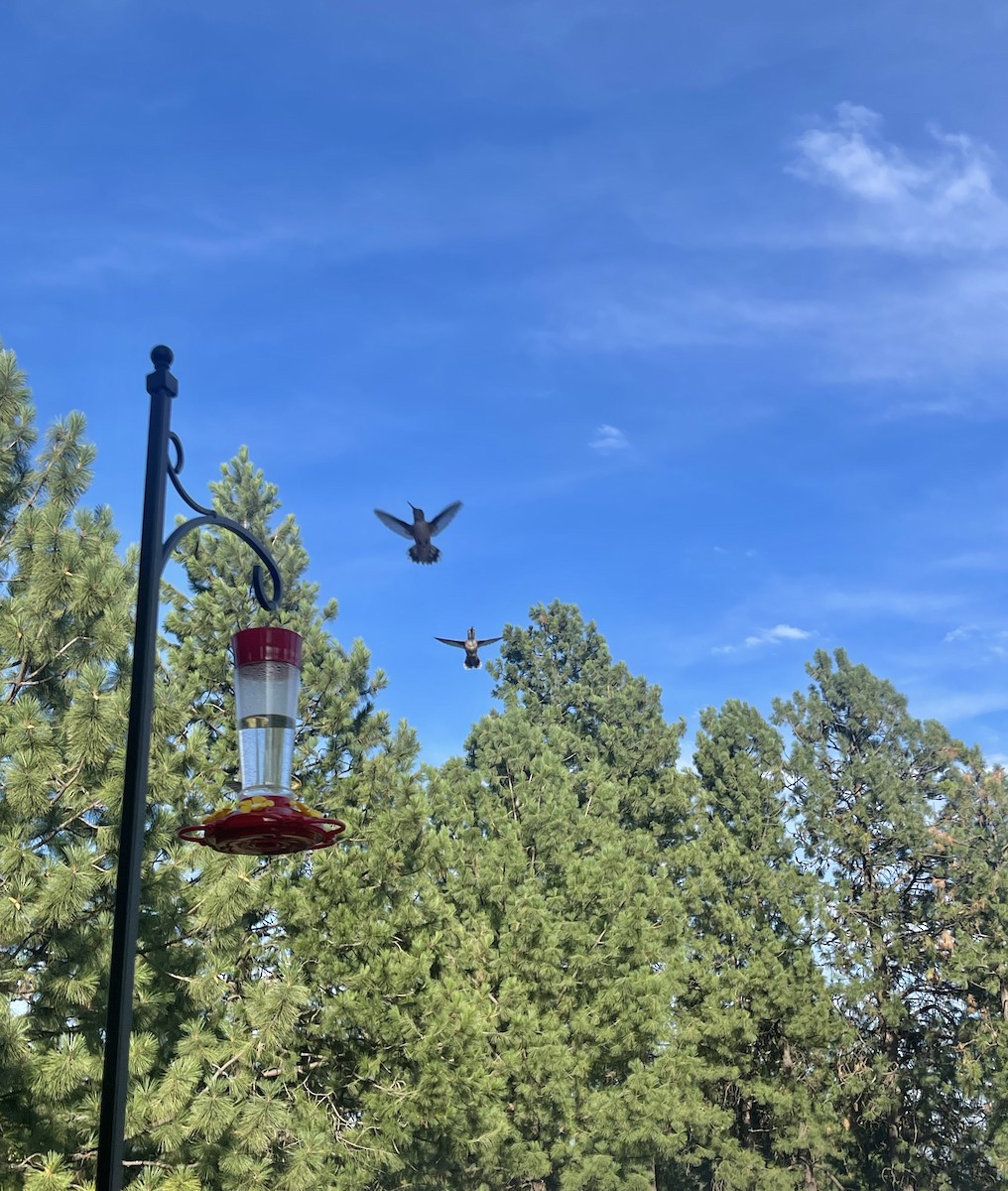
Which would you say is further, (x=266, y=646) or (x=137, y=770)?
(x=266, y=646)

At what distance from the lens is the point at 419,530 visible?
545 inches

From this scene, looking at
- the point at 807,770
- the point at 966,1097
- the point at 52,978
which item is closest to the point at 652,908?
the point at 807,770

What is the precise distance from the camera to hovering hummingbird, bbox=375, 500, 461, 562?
13852mm

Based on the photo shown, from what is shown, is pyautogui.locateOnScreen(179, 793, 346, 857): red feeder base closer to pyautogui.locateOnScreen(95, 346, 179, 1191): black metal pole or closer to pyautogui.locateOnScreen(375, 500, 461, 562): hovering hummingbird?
pyautogui.locateOnScreen(95, 346, 179, 1191): black metal pole

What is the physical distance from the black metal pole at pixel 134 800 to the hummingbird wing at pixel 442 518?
9.98m

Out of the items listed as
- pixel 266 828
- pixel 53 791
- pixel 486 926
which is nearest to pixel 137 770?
pixel 266 828

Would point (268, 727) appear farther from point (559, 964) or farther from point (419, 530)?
point (559, 964)

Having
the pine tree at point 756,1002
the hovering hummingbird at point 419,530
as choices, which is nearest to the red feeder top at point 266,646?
Result: the hovering hummingbird at point 419,530

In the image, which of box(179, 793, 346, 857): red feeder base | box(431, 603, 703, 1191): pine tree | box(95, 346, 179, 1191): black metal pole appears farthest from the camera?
box(431, 603, 703, 1191): pine tree

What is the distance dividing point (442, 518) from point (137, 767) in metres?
10.7

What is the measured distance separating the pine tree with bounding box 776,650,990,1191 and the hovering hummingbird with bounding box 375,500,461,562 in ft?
49.3

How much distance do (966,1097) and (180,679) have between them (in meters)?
19.4

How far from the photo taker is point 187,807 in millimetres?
10562

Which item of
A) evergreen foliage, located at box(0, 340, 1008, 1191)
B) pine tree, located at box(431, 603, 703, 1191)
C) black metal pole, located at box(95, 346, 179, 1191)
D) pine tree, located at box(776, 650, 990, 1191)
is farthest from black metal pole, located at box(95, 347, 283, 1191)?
pine tree, located at box(776, 650, 990, 1191)
